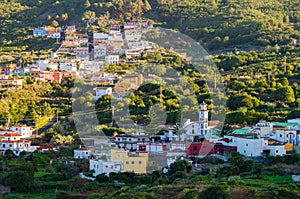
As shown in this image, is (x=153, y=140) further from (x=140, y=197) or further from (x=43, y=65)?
(x=43, y=65)

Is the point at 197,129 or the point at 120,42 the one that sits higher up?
the point at 120,42

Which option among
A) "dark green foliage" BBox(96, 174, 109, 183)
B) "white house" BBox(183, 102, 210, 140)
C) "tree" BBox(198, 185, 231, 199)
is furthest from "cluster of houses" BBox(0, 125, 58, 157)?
"tree" BBox(198, 185, 231, 199)

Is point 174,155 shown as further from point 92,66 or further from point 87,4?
point 87,4

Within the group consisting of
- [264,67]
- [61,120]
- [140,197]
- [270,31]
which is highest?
[270,31]

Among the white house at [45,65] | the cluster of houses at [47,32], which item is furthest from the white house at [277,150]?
the cluster of houses at [47,32]

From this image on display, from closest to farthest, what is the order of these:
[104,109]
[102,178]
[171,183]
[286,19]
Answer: [171,183] → [102,178] → [104,109] → [286,19]

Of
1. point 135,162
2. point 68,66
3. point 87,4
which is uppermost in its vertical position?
point 87,4

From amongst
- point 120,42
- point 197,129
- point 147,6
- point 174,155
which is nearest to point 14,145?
point 197,129

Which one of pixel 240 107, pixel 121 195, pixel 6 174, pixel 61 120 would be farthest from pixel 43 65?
pixel 121 195
